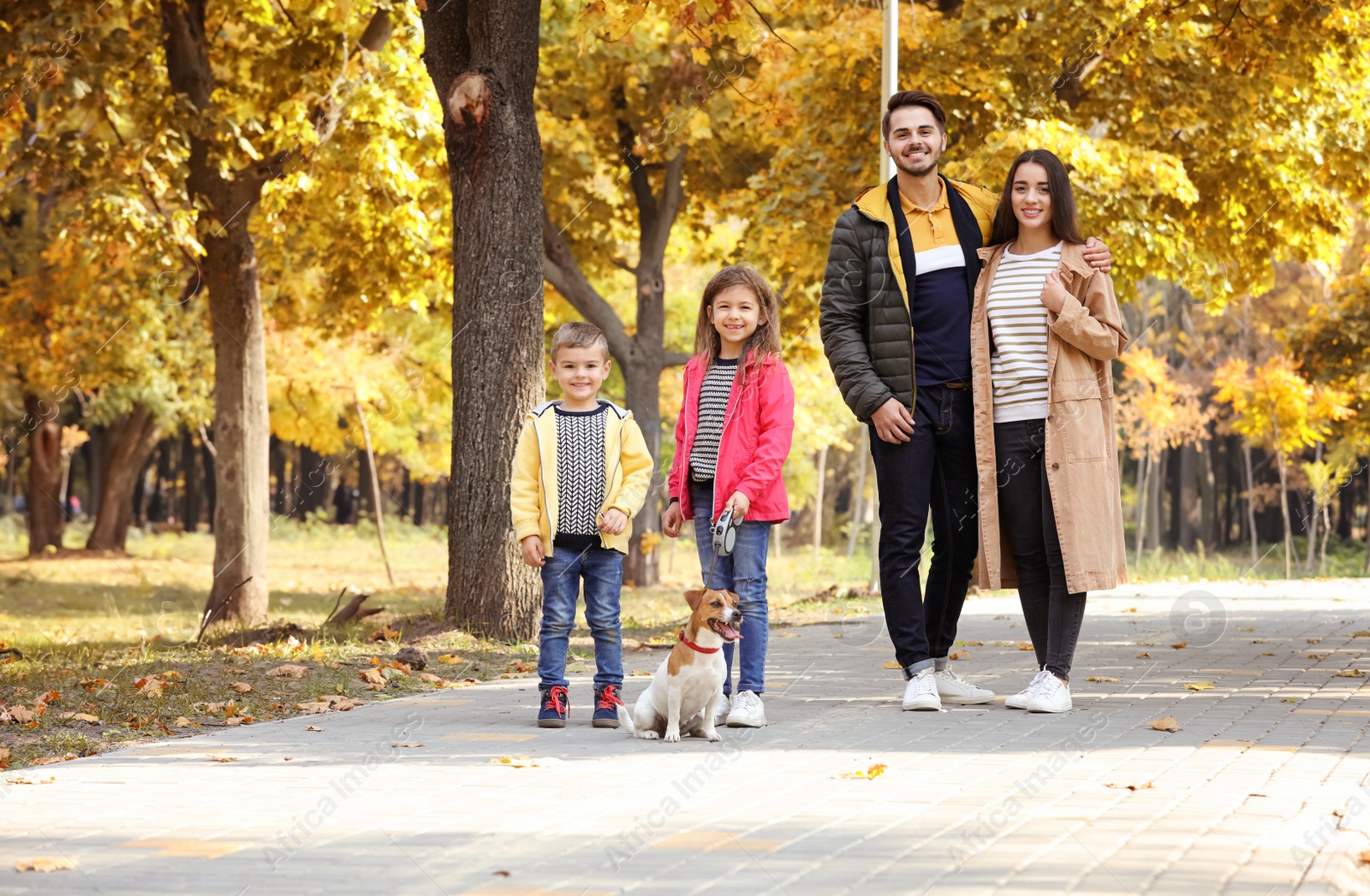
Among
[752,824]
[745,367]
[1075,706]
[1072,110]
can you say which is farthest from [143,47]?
[752,824]

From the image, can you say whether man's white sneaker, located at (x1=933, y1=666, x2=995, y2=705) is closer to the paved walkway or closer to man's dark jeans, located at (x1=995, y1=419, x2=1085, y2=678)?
the paved walkway

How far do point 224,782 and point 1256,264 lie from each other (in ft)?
51.7

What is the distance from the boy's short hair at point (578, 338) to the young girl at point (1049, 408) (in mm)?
1672

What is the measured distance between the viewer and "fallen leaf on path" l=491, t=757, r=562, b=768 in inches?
200

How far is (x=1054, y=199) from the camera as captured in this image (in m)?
6.25

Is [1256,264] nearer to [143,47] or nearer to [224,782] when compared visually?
[143,47]

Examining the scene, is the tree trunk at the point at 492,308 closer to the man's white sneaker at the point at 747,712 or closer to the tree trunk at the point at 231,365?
the man's white sneaker at the point at 747,712

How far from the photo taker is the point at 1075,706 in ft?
21.2

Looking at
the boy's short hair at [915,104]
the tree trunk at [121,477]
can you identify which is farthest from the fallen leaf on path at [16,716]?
the tree trunk at [121,477]

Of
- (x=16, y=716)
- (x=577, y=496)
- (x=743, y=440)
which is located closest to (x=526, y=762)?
(x=577, y=496)

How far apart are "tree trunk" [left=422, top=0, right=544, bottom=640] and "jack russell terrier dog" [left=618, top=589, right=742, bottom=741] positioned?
379 centimetres

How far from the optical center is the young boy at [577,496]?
19.5 ft

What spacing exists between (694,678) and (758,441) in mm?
1094

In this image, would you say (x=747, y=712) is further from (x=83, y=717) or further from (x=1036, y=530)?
(x=83, y=717)
